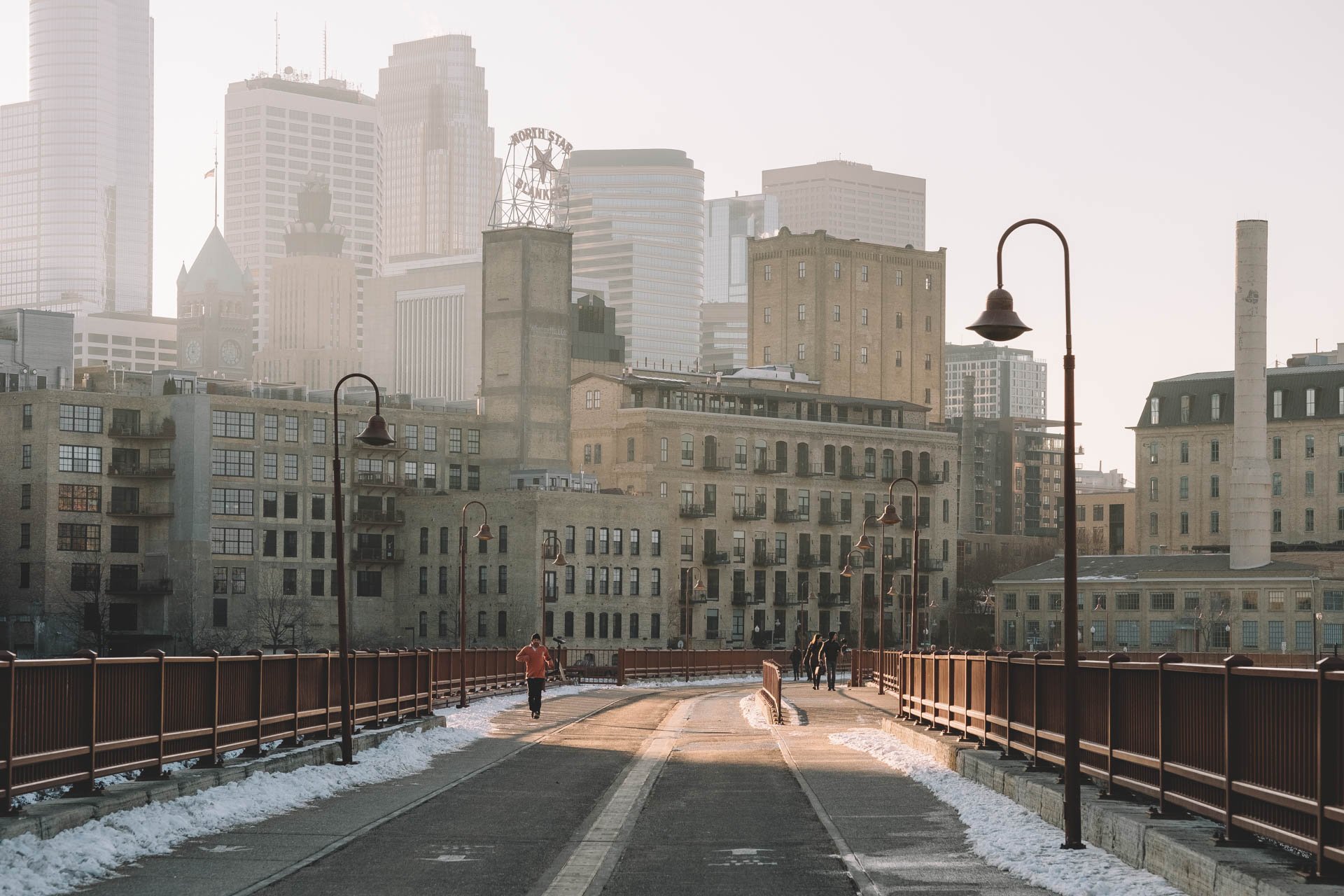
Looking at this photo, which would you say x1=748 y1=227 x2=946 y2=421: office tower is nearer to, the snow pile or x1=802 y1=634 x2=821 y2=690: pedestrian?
x1=802 y1=634 x2=821 y2=690: pedestrian

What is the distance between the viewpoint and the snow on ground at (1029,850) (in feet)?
55.6

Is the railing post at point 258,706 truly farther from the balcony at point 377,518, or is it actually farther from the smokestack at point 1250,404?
the smokestack at point 1250,404

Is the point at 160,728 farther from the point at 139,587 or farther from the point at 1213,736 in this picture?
the point at 139,587

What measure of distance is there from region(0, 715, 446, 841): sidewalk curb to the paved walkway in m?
0.88

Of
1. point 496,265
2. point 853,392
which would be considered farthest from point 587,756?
point 853,392

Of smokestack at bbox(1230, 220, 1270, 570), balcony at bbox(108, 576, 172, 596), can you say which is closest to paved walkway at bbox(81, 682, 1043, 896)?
balcony at bbox(108, 576, 172, 596)

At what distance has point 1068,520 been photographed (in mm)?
22000

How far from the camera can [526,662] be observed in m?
44.8

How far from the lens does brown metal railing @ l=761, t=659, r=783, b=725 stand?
147 feet

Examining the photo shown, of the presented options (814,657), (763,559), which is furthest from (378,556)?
(814,657)

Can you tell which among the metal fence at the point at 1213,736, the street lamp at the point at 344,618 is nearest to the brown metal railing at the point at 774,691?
the street lamp at the point at 344,618

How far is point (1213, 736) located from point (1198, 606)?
133 meters

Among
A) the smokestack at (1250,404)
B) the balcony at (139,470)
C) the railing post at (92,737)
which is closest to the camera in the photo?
the railing post at (92,737)

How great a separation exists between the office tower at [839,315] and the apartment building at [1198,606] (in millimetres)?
41969
